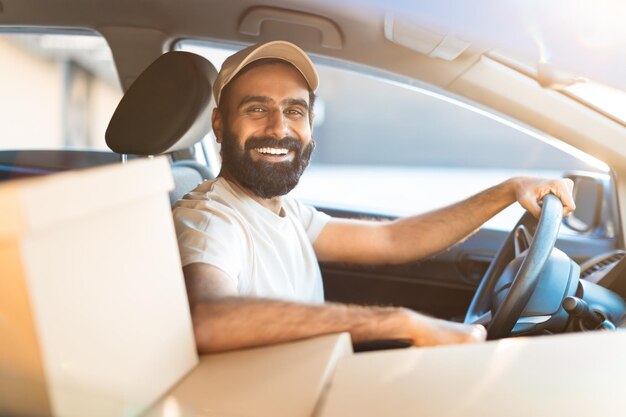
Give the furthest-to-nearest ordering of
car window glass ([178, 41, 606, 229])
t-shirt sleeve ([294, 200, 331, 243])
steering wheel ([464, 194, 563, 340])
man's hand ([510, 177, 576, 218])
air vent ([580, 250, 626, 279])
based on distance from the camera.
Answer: car window glass ([178, 41, 606, 229])
t-shirt sleeve ([294, 200, 331, 243])
air vent ([580, 250, 626, 279])
man's hand ([510, 177, 576, 218])
steering wheel ([464, 194, 563, 340])

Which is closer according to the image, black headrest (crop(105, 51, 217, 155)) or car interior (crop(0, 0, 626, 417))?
car interior (crop(0, 0, 626, 417))

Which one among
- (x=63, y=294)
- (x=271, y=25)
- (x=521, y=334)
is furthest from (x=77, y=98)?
(x=63, y=294)

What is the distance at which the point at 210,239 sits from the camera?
5.71 feet

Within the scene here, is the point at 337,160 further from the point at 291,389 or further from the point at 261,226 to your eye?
the point at 291,389

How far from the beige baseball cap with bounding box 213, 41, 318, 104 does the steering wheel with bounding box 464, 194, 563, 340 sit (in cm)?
76

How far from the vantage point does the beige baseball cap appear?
2086mm

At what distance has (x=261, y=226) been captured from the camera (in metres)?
2.05

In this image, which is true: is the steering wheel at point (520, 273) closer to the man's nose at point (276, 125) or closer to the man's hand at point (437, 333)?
the man's hand at point (437, 333)

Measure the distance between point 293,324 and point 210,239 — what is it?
434 mm

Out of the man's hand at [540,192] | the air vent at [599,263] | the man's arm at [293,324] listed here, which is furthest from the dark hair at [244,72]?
the air vent at [599,263]

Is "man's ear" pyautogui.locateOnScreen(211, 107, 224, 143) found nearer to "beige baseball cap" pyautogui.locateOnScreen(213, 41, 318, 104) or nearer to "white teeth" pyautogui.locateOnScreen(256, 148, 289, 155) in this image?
"beige baseball cap" pyautogui.locateOnScreen(213, 41, 318, 104)

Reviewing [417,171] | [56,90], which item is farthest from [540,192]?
[417,171]

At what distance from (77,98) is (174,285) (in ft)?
17.2

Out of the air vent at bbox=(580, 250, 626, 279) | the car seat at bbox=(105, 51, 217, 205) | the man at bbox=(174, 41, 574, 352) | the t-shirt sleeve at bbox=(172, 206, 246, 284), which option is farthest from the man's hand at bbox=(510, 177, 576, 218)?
the car seat at bbox=(105, 51, 217, 205)
